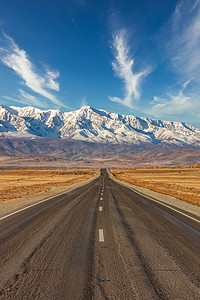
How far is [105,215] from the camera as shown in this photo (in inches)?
440

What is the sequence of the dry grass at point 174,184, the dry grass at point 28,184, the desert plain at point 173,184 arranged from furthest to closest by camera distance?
the dry grass at point 28,184, the dry grass at point 174,184, the desert plain at point 173,184

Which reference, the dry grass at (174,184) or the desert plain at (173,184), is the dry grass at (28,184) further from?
the dry grass at (174,184)

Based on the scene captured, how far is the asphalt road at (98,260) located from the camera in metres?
3.92

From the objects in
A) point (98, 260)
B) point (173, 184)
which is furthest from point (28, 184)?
point (98, 260)

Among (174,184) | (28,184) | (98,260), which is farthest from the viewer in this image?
(174,184)

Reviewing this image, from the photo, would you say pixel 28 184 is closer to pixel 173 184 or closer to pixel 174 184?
pixel 173 184

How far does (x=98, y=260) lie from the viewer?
17.4 feet

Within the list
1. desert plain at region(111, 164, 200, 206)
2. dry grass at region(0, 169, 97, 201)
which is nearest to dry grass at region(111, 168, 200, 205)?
desert plain at region(111, 164, 200, 206)

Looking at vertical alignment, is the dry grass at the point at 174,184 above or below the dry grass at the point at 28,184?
below

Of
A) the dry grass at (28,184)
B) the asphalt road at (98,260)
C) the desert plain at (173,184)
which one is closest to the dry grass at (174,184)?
the desert plain at (173,184)

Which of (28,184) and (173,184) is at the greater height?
(28,184)

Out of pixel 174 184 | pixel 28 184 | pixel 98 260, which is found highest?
pixel 98 260

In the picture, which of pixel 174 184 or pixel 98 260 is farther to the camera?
pixel 174 184

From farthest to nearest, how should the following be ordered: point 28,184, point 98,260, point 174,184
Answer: point 174,184
point 28,184
point 98,260
